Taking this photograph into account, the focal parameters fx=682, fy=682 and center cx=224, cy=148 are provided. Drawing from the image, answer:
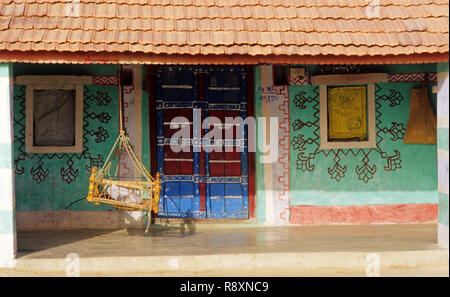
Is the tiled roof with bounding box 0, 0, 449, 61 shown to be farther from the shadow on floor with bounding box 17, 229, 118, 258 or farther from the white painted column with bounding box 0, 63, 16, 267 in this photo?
the shadow on floor with bounding box 17, 229, 118, 258

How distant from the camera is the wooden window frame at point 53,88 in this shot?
1000 centimetres

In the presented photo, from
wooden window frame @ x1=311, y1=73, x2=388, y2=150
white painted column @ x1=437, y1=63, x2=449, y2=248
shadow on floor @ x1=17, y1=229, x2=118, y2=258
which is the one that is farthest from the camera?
wooden window frame @ x1=311, y1=73, x2=388, y2=150

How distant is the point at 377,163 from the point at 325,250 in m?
2.41

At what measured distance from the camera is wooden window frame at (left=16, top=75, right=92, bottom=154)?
1000cm

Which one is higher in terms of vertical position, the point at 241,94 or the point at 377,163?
the point at 241,94

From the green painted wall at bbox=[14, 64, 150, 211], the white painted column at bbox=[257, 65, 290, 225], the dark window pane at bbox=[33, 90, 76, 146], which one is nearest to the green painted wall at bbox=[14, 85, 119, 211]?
the green painted wall at bbox=[14, 64, 150, 211]

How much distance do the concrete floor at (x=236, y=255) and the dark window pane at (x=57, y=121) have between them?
1550 millimetres

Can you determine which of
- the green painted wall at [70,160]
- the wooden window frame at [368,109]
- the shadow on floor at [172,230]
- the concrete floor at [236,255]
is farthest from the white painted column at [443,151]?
the green painted wall at [70,160]

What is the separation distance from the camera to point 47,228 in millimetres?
10125

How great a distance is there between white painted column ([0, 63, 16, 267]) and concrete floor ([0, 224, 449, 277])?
0.28 m

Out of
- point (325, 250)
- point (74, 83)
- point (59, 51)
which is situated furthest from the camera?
point (74, 83)

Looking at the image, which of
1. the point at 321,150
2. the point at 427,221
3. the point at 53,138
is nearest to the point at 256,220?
the point at 321,150

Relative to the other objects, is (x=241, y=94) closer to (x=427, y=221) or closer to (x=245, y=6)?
(x=245, y=6)

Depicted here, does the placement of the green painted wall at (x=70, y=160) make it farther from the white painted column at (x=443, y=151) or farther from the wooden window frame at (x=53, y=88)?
the white painted column at (x=443, y=151)
